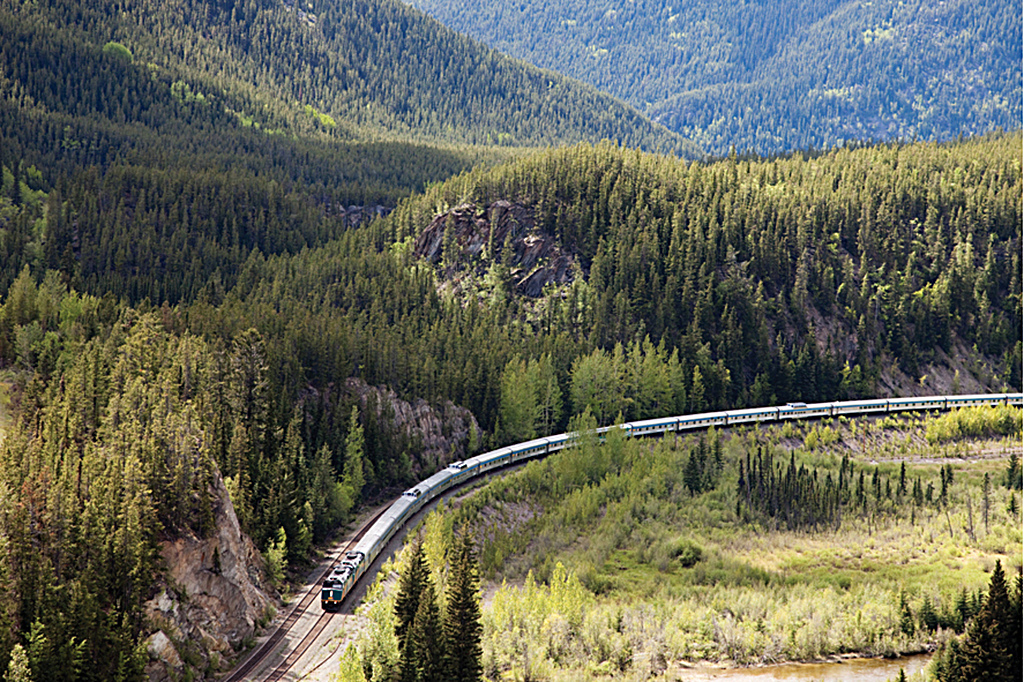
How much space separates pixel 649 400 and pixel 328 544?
5783 cm

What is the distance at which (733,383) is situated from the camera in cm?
14762

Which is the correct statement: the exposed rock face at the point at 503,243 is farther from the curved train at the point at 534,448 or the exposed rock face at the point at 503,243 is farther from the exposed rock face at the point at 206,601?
the exposed rock face at the point at 206,601

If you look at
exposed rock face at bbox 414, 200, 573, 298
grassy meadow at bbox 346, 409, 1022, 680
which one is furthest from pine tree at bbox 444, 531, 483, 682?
exposed rock face at bbox 414, 200, 573, 298

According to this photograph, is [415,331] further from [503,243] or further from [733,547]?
[733,547]

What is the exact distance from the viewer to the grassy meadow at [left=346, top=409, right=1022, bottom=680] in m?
67.2

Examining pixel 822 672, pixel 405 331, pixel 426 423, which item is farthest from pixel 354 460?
pixel 822 672

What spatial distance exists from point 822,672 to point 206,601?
137 ft

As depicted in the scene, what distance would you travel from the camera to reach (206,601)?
2635 inches

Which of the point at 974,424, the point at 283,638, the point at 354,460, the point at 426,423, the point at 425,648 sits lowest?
the point at 283,638

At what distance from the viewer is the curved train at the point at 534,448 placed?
7636 cm

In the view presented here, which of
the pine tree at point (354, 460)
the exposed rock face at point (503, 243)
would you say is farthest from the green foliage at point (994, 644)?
the exposed rock face at point (503, 243)

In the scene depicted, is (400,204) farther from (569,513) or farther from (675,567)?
(675,567)

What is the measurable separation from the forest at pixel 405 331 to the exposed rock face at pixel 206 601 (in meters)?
1.28

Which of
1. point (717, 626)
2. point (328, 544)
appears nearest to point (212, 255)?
point (328, 544)
